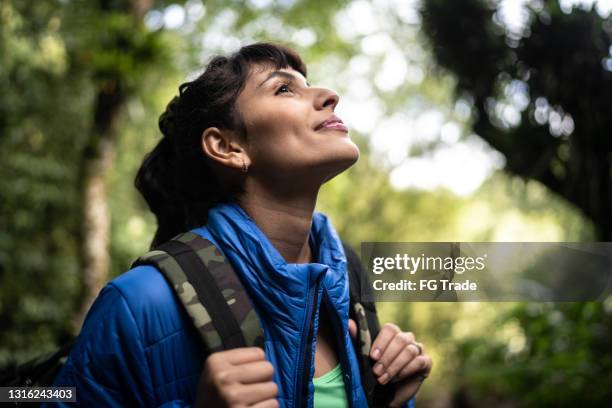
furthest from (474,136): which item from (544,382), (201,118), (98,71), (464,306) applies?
(464,306)

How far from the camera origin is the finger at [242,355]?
112 cm

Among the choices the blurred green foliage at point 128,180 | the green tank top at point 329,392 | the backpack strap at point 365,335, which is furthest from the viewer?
the blurred green foliage at point 128,180

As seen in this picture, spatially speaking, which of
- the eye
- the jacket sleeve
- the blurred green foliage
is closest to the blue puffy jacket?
the jacket sleeve

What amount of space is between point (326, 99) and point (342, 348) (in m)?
0.72

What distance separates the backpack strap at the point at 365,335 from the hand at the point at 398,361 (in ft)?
0.06

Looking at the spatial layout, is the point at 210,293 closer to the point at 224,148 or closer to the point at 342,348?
the point at 342,348

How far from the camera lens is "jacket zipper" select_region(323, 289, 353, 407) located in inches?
54.0

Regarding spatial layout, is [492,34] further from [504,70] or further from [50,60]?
[50,60]

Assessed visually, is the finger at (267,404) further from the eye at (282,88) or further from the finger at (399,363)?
the eye at (282,88)

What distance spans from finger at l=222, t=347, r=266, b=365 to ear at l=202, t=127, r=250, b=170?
2.03 ft

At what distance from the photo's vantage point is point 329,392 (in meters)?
1.37

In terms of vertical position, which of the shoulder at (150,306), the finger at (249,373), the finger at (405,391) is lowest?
the finger at (405,391)

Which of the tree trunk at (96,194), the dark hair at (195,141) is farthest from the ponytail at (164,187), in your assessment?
the tree trunk at (96,194)

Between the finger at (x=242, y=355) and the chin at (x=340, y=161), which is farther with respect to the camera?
the chin at (x=340, y=161)
